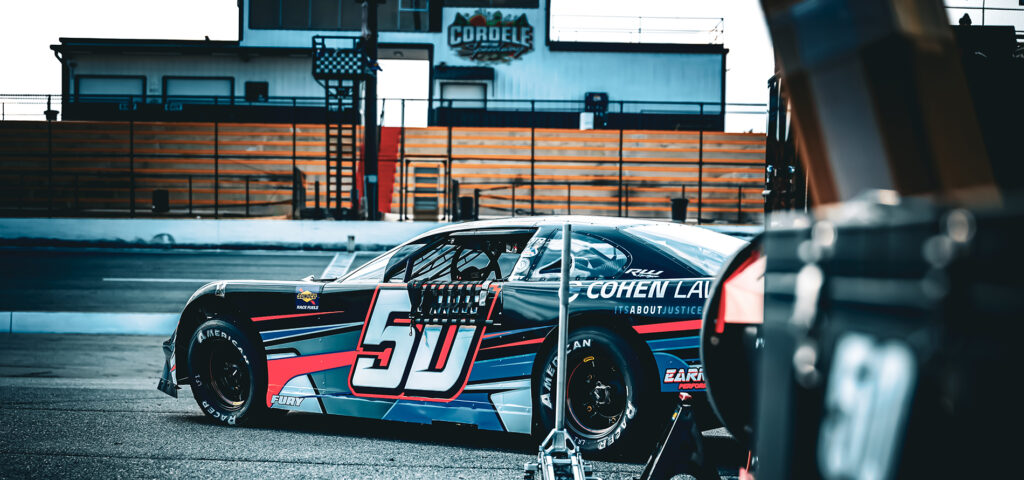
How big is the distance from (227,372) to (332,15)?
95.8 feet

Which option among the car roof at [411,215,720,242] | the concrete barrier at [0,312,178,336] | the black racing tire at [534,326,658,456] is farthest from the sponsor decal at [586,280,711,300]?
the concrete barrier at [0,312,178,336]

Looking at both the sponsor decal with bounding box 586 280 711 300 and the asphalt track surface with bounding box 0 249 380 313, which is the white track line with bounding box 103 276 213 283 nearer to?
the asphalt track surface with bounding box 0 249 380 313

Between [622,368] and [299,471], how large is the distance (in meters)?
1.83

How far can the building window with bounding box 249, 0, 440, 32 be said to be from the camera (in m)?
32.8

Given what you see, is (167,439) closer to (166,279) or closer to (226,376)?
(226,376)

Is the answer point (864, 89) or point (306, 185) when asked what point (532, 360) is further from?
point (306, 185)

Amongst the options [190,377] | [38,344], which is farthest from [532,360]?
[38,344]

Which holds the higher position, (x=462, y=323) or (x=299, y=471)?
(x=462, y=323)

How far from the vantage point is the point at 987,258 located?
99cm

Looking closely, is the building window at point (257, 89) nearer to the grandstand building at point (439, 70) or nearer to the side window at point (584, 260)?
the grandstand building at point (439, 70)

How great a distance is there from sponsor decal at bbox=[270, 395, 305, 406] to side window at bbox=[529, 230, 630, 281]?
181 centimetres

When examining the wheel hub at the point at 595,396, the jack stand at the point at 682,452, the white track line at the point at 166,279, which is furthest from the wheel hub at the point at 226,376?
the white track line at the point at 166,279

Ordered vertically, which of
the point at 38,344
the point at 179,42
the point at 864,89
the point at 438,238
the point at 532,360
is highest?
the point at 179,42

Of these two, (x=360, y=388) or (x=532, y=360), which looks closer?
(x=532, y=360)
